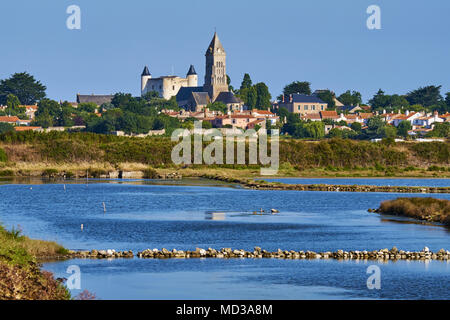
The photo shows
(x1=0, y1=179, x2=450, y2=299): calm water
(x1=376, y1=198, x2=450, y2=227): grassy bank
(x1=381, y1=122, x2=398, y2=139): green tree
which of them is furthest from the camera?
(x1=381, y1=122, x2=398, y2=139): green tree

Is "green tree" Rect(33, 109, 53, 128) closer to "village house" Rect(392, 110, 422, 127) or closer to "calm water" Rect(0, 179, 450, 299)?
"village house" Rect(392, 110, 422, 127)

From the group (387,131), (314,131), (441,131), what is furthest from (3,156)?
(441,131)

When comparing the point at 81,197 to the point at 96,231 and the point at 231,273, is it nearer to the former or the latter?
the point at 96,231

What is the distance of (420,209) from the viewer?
5388 cm

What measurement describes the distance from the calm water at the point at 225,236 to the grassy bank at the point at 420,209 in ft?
5.61

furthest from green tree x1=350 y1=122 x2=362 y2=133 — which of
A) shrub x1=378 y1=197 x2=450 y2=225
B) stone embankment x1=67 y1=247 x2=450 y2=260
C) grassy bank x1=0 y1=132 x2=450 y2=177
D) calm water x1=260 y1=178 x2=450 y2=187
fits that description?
stone embankment x1=67 y1=247 x2=450 y2=260

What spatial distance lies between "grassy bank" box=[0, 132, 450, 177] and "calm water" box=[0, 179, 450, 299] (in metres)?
25.8

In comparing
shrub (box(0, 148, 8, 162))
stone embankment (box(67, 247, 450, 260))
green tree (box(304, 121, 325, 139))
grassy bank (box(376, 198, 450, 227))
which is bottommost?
stone embankment (box(67, 247, 450, 260))

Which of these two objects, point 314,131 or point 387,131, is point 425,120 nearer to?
point 387,131

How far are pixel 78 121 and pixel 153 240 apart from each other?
15699 centimetres

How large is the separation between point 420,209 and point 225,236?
15.6 metres

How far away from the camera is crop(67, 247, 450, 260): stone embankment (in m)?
Result: 36.7

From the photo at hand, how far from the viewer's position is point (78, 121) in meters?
196

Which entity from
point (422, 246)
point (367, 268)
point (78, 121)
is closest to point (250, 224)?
point (422, 246)
